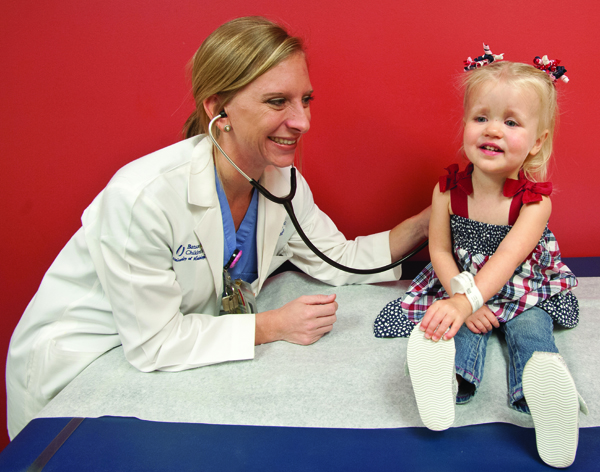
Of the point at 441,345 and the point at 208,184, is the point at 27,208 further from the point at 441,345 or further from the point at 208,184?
the point at 441,345

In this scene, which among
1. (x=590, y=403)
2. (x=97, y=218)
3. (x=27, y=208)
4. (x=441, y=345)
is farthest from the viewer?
(x=27, y=208)

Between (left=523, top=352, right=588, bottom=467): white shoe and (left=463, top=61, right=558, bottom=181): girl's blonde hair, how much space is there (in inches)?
20.2

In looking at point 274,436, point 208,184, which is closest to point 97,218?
point 208,184

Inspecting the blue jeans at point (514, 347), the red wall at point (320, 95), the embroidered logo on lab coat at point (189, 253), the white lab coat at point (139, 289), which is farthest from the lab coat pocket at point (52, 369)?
the blue jeans at point (514, 347)

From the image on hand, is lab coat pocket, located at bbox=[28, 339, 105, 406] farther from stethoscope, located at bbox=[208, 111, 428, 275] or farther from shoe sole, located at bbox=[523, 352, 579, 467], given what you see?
shoe sole, located at bbox=[523, 352, 579, 467]

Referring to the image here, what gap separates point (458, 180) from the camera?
1.22m

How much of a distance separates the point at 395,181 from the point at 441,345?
831mm

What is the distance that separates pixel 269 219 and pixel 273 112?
33 cm

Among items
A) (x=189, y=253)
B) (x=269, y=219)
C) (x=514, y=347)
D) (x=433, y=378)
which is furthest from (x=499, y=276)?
(x=189, y=253)

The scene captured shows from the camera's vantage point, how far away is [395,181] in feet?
5.34

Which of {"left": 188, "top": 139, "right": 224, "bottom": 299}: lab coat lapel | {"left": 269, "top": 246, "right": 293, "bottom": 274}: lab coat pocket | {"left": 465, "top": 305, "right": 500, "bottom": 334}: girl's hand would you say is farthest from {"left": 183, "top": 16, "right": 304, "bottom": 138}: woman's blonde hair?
{"left": 465, "top": 305, "right": 500, "bottom": 334}: girl's hand

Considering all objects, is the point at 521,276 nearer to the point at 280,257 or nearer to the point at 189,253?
the point at 280,257

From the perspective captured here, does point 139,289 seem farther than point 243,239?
No

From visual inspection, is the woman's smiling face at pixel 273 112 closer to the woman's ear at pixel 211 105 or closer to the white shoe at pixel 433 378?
the woman's ear at pixel 211 105
